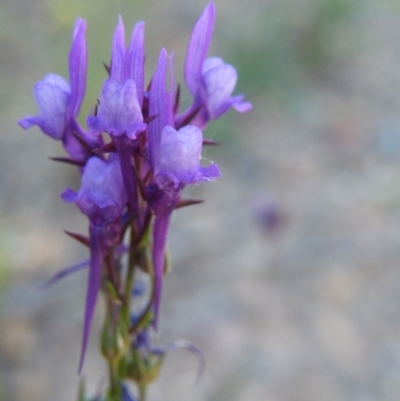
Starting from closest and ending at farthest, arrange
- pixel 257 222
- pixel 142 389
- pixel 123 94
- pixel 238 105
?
pixel 123 94 < pixel 238 105 < pixel 142 389 < pixel 257 222

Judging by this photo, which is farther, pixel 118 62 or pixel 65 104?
pixel 65 104

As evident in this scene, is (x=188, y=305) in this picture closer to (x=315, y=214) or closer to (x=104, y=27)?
(x=315, y=214)

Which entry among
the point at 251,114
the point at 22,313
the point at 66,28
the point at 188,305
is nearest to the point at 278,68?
the point at 251,114

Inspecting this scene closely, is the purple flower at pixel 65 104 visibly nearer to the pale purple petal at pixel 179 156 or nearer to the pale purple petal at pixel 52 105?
the pale purple petal at pixel 52 105

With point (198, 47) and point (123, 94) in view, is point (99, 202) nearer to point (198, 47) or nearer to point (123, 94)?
point (123, 94)

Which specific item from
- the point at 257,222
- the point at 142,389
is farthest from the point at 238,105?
the point at 257,222

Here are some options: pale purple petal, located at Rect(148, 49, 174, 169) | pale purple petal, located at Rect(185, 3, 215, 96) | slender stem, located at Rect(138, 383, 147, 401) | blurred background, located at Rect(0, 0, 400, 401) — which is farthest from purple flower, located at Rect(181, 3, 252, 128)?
blurred background, located at Rect(0, 0, 400, 401)
